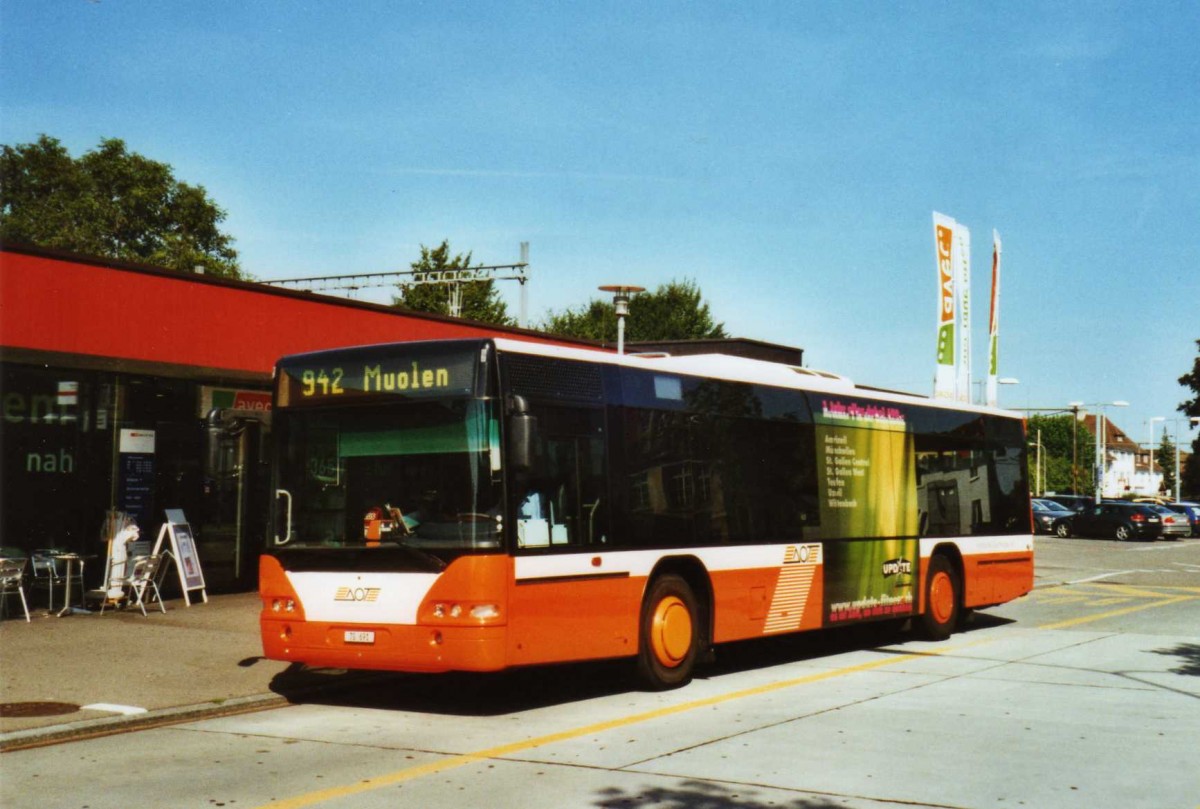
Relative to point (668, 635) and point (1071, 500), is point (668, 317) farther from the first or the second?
point (668, 635)

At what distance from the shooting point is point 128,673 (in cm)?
1131

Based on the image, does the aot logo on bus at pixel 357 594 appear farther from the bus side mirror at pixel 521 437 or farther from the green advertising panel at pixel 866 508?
the green advertising panel at pixel 866 508

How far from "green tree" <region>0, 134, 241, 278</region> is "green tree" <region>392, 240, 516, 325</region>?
12.6m

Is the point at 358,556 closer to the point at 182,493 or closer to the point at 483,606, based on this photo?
the point at 483,606

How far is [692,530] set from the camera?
1164cm

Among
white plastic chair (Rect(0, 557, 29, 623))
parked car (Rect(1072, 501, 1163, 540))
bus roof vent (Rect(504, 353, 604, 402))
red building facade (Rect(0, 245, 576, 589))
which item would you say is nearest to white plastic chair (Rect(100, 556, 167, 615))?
red building facade (Rect(0, 245, 576, 589))

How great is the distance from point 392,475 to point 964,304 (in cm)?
2085

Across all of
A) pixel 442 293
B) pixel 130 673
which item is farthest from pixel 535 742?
pixel 442 293

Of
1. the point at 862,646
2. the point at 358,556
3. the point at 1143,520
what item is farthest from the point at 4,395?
the point at 1143,520

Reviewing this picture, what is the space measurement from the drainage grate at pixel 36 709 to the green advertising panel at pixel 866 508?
7.19m

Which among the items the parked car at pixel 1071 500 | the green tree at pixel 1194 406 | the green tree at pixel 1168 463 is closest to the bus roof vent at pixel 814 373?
the parked car at pixel 1071 500

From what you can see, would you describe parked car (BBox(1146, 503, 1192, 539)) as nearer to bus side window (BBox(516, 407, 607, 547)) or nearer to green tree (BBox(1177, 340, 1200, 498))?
green tree (BBox(1177, 340, 1200, 498))

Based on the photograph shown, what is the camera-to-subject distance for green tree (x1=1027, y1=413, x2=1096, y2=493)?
122m

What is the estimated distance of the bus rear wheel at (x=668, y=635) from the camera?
36.3 feet
